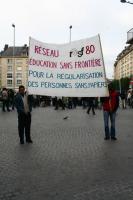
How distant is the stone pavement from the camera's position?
709 centimetres

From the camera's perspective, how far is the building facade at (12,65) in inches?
5782

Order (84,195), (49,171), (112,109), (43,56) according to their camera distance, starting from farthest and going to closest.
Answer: (112,109), (43,56), (49,171), (84,195)

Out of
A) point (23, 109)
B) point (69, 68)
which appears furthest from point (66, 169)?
point (23, 109)

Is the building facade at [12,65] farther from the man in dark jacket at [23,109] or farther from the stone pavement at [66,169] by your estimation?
the stone pavement at [66,169]

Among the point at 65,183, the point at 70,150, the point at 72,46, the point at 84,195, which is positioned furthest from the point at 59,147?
the point at 84,195

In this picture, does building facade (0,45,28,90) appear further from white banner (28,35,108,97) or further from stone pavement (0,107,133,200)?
white banner (28,35,108,97)

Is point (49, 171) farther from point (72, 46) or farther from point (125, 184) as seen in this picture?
point (72, 46)

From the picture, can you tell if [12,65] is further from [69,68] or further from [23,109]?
[69,68]

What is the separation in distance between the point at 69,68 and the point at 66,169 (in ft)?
6.52

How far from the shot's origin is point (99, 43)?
1010cm

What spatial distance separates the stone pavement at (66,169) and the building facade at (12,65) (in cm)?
12866

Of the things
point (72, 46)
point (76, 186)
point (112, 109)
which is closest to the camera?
point (76, 186)

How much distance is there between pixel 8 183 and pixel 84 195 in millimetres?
1409

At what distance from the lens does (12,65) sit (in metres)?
151
